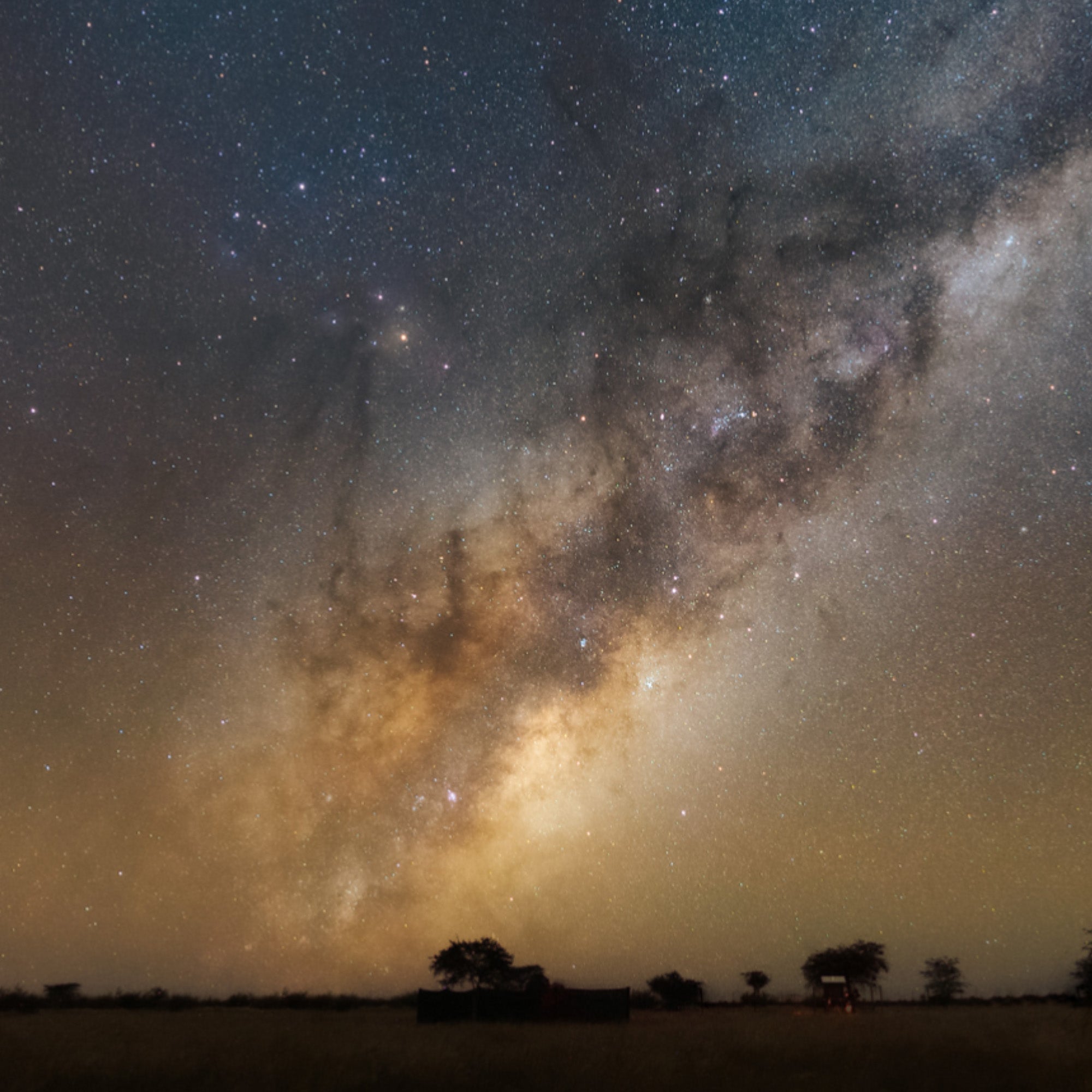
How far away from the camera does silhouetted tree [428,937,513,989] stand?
4347 centimetres

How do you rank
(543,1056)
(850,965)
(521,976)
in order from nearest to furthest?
1. (543,1056)
2. (521,976)
3. (850,965)

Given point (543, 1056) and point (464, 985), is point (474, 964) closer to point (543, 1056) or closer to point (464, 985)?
point (464, 985)

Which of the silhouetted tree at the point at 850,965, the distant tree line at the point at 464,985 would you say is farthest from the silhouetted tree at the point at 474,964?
the silhouetted tree at the point at 850,965

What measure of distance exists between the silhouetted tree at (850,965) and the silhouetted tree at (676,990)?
51.3 feet

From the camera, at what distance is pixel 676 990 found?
47156 mm

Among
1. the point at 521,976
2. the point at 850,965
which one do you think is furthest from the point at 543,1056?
the point at 850,965

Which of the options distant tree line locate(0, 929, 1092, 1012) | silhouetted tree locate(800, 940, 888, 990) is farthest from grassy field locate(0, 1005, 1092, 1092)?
silhouetted tree locate(800, 940, 888, 990)

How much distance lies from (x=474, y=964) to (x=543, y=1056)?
26748mm

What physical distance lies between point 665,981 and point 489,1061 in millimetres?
33189

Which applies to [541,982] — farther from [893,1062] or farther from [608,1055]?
[893,1062]

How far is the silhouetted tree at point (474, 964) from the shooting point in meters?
43.5

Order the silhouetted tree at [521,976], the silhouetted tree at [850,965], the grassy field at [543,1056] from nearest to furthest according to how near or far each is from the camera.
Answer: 1. the grassy field at [543,1056]
2. the silhouetted tree at [521,976]
3. the silhouetted tree at [850,965]

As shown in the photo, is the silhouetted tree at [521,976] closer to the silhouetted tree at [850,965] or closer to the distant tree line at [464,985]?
the distant tree line at [464,985]

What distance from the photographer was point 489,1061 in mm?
18625
